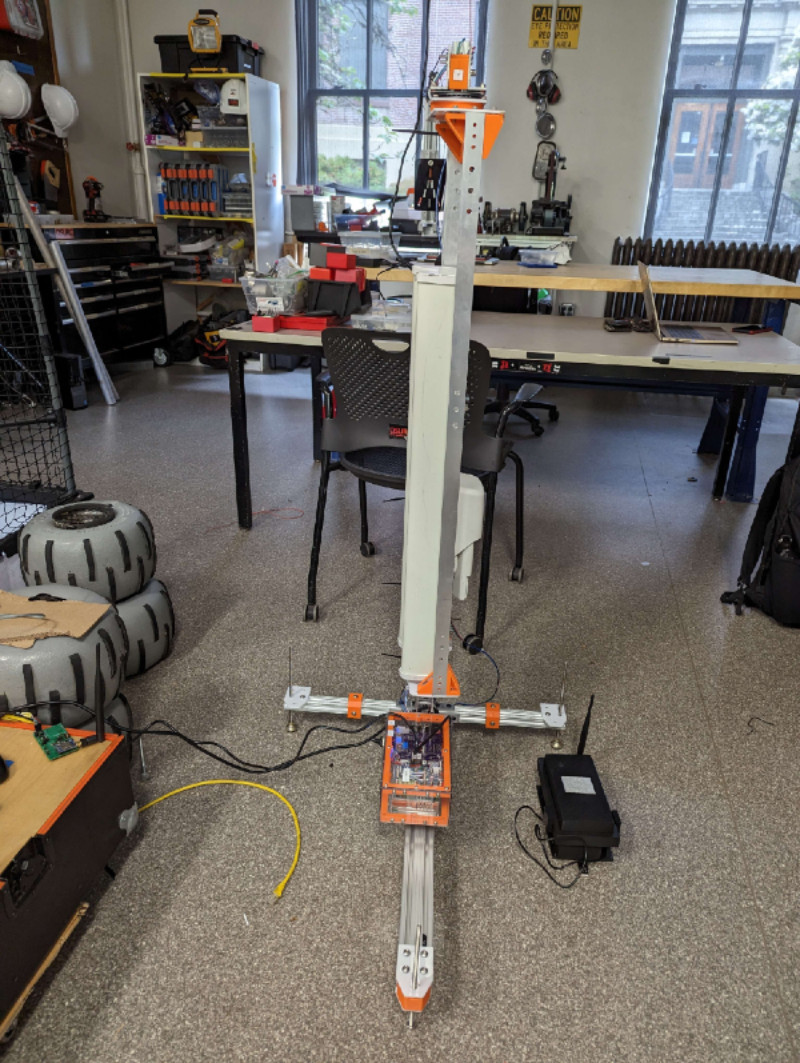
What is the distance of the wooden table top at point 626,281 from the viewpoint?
2852 mm

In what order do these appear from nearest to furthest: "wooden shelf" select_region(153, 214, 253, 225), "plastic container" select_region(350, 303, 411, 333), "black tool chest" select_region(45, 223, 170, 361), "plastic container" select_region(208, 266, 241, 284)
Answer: "plastic container" select_region(350, 303, 411, 333) → "black tool chest" select_region(45, 223, 170, 361) → "wooden shelf" select_region(153, 214, 253, 225) → "plastic container" select_region(208, 266, 241, 284)

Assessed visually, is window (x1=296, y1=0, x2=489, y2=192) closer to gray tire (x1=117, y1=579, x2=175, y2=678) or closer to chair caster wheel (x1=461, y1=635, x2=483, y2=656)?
chair caster wheel (x1=461, y1=635, x2=483, y2=656)

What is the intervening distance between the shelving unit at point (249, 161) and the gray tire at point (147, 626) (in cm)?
373

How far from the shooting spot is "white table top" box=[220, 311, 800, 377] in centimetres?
214

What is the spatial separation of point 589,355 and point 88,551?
4.96 feet

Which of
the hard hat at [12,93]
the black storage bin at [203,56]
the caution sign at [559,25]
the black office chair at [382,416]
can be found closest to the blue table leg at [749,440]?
the black office chair at [382,416]

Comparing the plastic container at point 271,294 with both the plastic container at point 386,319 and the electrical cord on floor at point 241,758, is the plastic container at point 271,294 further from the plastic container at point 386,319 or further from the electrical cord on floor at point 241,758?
the electrical cord on floor at point 241,758

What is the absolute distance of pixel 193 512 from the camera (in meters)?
2.81

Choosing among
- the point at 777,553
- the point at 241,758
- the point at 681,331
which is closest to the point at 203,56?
the point at 681,331

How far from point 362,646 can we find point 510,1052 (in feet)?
3.54

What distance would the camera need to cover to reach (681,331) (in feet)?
8.61

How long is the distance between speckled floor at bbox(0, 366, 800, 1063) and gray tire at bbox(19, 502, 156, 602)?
0.95ft

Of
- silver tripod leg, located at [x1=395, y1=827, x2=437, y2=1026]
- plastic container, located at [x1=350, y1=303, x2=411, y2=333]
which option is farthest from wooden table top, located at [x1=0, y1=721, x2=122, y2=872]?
plastic container, located at [x1=350, y1=303, x2=411, y2=333]

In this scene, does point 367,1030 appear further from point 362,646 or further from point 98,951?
point 362,646
